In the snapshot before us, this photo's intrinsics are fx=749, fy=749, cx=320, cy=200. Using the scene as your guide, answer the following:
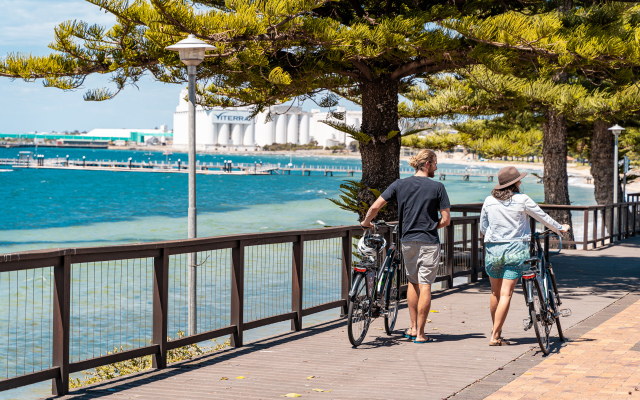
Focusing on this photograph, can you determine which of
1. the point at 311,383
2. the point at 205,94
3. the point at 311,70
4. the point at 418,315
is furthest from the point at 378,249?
the point at 205,94

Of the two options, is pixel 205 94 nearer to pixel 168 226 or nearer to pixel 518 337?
pixel 518 337

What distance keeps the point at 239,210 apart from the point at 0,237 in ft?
93.4

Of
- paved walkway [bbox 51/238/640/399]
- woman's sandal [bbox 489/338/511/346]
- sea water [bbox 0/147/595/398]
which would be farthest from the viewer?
sea water [bbox 0/147/595/398]

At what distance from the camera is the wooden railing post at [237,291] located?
23.3 ft

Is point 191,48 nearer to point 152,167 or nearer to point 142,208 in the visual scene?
point 142,208

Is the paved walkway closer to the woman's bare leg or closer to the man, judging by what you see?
the woman's bare leg

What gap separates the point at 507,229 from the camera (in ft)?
22.1

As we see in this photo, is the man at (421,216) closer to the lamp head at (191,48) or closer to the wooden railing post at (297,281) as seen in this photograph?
the wooden railing post at (297,281)

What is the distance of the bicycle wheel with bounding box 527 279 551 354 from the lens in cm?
660

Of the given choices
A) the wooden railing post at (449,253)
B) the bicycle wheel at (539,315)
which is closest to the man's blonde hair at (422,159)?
the bicycle wheel at (539,315)

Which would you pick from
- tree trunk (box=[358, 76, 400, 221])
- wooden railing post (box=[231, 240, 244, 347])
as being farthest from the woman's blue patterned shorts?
tree trunk (box=[358, 76, 400, 221])

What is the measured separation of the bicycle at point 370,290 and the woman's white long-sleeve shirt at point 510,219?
3.37 feet

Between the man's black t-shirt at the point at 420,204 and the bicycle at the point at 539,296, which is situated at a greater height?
the man's black t-shirt at the point at 420,204

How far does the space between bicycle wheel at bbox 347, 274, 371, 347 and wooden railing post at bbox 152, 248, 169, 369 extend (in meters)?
1.67
